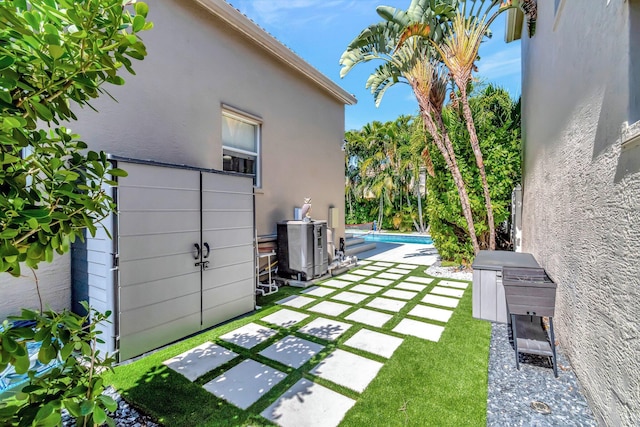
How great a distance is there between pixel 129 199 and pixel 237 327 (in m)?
2.67

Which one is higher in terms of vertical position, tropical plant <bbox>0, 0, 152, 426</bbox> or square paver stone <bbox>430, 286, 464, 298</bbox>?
tropical plant <bbox>0, 0, 152, 426</bbox>

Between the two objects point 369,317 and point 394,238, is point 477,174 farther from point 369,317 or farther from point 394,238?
→ point 394,238

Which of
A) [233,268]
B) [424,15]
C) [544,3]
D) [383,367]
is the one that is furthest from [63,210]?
[424,15]

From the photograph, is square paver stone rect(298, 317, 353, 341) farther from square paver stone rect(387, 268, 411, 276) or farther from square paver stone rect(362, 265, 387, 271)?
square paver stone rect(362, 265, 387, 271)

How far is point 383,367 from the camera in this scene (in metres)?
3.61

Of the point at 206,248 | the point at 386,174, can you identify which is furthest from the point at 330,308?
the point at 386,174

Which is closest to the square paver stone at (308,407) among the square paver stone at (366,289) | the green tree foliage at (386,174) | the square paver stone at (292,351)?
the square paver stone at (292,351)

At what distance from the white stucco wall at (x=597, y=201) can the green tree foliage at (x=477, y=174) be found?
4.06 meters

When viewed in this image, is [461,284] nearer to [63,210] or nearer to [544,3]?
[544,3]

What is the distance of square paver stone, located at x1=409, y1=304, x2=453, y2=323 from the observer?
5.18 meters

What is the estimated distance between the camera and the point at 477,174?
8.68m

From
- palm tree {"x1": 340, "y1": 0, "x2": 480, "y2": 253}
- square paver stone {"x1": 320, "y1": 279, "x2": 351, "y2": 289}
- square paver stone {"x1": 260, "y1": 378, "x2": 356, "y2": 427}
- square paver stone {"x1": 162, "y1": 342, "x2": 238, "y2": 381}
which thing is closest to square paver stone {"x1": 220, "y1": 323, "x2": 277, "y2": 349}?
square paver stone {"x1": 162, "y1": 342, "x2": 238, "y2": 381}

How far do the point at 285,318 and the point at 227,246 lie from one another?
67.6 inches

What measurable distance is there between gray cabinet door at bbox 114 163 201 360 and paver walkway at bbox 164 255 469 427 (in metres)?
0.57
